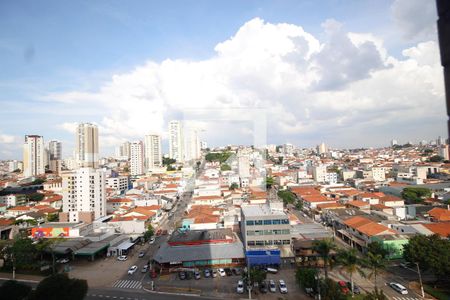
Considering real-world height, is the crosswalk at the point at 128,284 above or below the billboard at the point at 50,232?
below

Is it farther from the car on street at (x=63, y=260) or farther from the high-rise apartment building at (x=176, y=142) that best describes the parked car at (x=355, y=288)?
the high-rise apartment building at (x=176, y=142)

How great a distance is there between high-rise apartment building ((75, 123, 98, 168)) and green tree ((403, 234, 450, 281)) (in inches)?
1057

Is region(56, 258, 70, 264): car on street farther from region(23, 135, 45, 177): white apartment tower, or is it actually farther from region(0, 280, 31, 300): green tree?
region(23, 135, 45, 177): white apartment tower

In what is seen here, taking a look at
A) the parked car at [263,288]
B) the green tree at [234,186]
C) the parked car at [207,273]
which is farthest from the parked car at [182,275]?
the green tree at [234,186]

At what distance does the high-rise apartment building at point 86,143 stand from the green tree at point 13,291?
2289 cm

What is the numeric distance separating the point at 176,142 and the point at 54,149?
60.5ft

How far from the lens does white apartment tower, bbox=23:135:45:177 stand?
36.1m

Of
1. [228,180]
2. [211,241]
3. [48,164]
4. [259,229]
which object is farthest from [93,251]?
[48,164]

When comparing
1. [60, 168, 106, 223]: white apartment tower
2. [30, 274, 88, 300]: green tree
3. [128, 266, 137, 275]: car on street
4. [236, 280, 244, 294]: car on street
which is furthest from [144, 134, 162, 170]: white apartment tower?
[30, 274, 88, 300]: green tree

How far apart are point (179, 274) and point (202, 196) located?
11.7 meters

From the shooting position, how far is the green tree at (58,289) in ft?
20.0

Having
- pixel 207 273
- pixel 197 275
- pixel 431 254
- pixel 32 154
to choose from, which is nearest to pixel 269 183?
pixel 207 273

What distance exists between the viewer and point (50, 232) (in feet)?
45.1

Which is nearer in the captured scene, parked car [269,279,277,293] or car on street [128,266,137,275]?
parked car [269,279,277,293]
